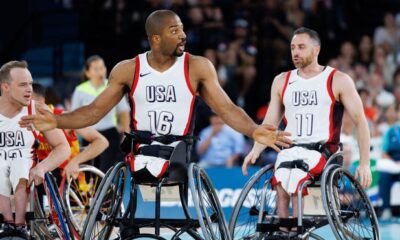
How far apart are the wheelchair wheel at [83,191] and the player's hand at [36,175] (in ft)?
6.57

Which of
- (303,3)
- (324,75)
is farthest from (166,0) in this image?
(324,75)

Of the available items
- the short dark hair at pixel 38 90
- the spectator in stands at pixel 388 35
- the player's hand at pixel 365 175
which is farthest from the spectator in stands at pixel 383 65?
the player's hand at pixel 365 175

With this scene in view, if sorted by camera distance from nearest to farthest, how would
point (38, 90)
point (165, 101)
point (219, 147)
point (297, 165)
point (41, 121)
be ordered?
point (41, 121) < point (165, 101) < point (297, 165) < point (38, 90) < point (219, 147)

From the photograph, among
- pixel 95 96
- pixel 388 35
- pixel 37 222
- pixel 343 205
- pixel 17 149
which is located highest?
pixel 388 35

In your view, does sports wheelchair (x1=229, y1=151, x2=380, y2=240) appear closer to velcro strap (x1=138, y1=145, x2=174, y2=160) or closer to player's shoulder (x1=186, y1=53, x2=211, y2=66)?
velcro strap (x1=138, y1=145, x2=174, y2=160)

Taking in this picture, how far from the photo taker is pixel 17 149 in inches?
362

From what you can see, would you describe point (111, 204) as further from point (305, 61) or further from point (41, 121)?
point (305, 61)

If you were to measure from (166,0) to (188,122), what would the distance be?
33.5ft

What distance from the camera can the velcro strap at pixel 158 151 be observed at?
27.8 ft

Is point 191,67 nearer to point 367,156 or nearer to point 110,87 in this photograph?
point 110,87

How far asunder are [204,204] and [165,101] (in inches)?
33.2

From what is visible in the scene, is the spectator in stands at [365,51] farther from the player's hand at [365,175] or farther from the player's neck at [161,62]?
the player's neck at [161,62]

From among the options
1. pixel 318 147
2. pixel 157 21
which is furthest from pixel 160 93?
pixel 318 147

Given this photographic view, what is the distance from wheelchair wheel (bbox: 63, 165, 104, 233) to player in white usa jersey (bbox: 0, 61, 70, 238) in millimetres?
1877
